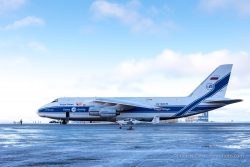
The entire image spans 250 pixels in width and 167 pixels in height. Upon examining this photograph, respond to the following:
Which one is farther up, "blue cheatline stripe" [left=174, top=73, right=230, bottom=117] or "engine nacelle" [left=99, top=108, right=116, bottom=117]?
"blue cheatline stripe" [left=174, top=73, right=230, bottom=117]

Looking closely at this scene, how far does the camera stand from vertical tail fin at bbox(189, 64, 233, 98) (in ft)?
235

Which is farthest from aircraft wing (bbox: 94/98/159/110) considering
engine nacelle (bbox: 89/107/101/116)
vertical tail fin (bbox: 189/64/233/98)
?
vertical tail fin (bbox: 189/64/233/98)

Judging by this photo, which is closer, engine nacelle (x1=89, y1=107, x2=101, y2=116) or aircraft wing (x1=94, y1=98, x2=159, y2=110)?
aircraft wing (x1=94, y1=98, x2=159, y2=110)

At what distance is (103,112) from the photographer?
71.4 m

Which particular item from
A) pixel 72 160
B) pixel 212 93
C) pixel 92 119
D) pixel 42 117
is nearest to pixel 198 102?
pixel 212 93

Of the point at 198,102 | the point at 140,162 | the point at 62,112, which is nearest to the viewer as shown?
the point at 140,162

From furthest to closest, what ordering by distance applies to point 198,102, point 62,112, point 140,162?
point 62,112 < point 198,102 < point 140,162

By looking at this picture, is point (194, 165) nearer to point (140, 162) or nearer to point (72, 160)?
point (140, 162)

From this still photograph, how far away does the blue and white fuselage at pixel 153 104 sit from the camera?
70562 mm

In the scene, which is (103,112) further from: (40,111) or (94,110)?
(40,111)

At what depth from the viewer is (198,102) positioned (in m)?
70.8

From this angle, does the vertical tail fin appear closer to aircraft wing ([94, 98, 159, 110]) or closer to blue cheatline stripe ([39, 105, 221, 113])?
blue cheatline stripe ([39, 105, 221, 113])

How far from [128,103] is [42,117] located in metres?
18.3

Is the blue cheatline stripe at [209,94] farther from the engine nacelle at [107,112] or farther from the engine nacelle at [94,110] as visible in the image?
the engine nacelle at [94,110]
